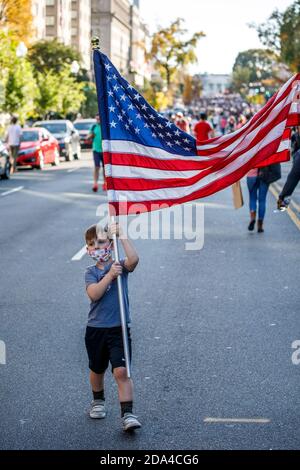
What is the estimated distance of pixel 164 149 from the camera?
710 cm

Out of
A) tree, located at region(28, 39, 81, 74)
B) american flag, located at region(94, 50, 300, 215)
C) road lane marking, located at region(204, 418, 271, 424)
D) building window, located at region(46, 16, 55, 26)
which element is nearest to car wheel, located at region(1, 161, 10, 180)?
american flag, located at region(94, 50, 300, 215)

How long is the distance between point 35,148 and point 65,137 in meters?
7.32

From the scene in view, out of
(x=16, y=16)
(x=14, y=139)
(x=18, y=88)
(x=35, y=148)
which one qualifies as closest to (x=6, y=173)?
(x=14, y=139)

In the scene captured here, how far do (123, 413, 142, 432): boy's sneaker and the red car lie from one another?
31.5 meters

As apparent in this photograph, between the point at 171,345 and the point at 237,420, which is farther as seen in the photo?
the point at 171,345

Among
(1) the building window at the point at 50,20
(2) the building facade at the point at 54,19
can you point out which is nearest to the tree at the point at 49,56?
(2) the building facade at the point at 54,19

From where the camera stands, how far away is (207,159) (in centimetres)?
720

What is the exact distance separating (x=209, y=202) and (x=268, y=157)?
1681 centimetres

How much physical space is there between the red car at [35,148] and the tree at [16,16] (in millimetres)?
22893

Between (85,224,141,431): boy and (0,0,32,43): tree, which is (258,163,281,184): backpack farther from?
(0,0,32,43): tree

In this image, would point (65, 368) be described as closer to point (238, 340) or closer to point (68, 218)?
point (238, 340)

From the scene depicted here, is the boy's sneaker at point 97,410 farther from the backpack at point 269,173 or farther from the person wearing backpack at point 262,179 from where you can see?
the backpack at point 269,173

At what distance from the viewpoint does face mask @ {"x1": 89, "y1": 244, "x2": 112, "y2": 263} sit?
21.0 feet

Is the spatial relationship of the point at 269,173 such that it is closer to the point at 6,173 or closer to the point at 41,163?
the point at 6,173
